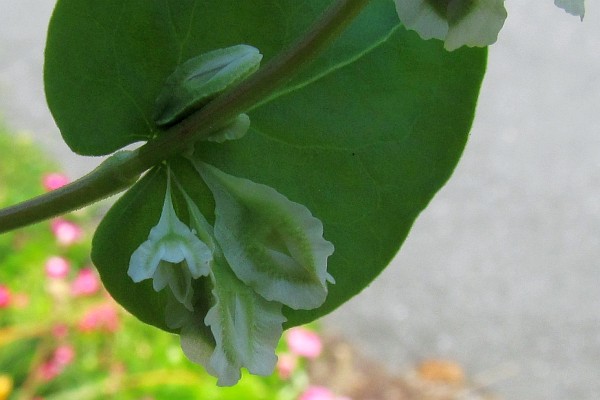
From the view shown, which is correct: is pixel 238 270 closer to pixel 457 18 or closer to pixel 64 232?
pixel 457 18

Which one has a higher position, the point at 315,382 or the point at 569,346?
the point at 569,346

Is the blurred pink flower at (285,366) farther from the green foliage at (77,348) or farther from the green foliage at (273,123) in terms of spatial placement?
the green foliage at (273,123)

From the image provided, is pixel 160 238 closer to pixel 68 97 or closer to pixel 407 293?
pixel 68 97

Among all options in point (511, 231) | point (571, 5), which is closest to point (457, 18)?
point (571, 5)

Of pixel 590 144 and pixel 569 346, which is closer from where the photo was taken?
pixel 569 346

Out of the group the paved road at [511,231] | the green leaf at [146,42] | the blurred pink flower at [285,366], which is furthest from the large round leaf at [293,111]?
the paved road at [511,231]

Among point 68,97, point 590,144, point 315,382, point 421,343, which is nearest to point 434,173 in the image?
point 68,97
